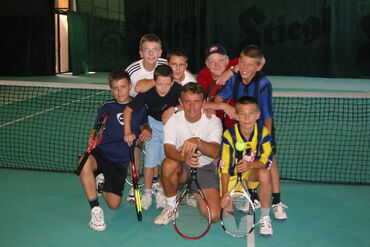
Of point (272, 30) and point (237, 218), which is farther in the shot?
point (272, 30)

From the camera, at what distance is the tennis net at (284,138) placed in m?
5.00

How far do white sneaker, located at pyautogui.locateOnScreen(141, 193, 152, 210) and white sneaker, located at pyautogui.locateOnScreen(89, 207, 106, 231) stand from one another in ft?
1.58

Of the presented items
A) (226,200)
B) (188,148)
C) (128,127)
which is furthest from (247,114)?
(128,127)

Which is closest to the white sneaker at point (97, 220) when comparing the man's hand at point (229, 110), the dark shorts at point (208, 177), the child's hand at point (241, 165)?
the dark shorts at point (208, 177)

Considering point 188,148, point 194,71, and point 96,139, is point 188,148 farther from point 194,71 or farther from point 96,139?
point 194,71

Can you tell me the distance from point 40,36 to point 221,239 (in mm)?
14099

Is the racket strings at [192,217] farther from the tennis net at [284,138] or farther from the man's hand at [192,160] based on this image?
the tennis net at [284,138]

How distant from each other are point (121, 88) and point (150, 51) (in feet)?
1.54

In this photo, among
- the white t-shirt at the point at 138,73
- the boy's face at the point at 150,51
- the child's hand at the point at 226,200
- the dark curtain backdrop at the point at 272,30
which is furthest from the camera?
the dark curtain backdrop at the point at 272,30

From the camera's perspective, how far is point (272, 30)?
650 inches

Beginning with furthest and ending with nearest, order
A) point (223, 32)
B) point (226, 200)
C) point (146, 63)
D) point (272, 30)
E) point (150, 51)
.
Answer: point (223, 32) → point (272, 30) → point (146, 63) → point (150, 51) → point (226, 200)

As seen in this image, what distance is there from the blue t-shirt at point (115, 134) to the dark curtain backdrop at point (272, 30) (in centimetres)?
1242

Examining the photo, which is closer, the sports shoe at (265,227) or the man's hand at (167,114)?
the sports shoe at (265,227)

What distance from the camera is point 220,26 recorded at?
16734 millimetres
